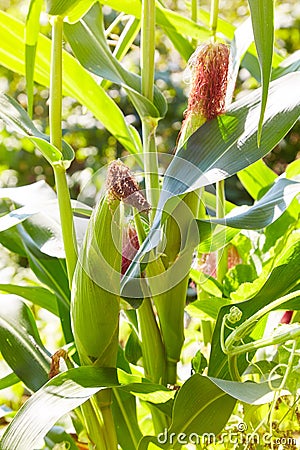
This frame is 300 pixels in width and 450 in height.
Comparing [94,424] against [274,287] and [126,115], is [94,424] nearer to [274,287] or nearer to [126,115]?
[274,287]

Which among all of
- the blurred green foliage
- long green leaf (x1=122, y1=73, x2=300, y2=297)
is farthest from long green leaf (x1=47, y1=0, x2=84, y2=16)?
the blurred green foliage

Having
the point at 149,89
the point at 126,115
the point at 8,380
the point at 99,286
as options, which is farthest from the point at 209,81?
the point at 126,115

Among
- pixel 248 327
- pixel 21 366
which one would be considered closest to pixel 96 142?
pixel 21 366

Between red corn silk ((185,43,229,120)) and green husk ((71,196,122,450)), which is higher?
red corn silk ((185,43,229,120))

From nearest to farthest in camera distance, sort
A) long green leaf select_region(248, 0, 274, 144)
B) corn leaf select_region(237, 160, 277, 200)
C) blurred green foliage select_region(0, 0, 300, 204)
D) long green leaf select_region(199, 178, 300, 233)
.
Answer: long green leaf select_region(248, 0, 274, 144) → long green leaf select_region(199, 178, 300, 233) → corn leaf select_region(237, 160, 277, 200) → blurred green foliage select_region(0, 0, 300, 204)

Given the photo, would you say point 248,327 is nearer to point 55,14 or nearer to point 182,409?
point 182,409

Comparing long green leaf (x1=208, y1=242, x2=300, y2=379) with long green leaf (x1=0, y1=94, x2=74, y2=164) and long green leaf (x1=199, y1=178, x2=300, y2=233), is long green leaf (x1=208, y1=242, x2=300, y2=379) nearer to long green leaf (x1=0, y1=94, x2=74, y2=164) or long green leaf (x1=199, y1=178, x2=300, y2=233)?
long green leaf (x1=199, y1=178, x2=300, y2=233)

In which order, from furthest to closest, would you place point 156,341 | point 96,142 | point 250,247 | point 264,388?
point 96,142
point 250,247
point 156,341
point 264,388

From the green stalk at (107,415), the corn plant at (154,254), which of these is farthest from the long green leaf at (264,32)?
the green stalk at (107,415)
